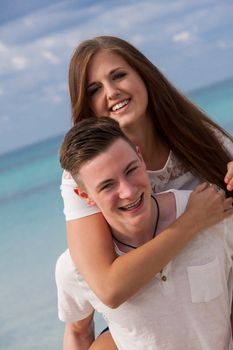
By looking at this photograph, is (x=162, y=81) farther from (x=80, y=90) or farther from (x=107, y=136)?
(x=107, y=136)

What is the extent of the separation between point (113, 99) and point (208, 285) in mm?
604

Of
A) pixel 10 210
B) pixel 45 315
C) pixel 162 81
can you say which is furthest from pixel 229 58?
pixel 162 81

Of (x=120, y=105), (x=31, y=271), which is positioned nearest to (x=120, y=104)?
(x=120, y=105)

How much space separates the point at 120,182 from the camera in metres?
1.82

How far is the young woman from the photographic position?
6.61ft

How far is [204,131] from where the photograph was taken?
2293 millimetres

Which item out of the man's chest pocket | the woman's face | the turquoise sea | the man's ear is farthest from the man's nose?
the turquoise sea

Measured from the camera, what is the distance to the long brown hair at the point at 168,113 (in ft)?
7.30

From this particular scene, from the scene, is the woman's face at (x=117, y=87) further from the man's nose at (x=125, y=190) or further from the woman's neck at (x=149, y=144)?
the man's nose at (x=125, y=190)

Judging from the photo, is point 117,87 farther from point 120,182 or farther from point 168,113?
point 120,182

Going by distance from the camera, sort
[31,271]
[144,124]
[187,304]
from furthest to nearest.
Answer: [31,271] → [144,124] → [187,304]

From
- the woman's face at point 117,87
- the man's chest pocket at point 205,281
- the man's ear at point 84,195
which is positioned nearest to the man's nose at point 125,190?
the man's ear at point 84,195

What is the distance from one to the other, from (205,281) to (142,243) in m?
0.18

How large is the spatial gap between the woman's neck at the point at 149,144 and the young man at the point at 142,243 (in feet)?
0.90
